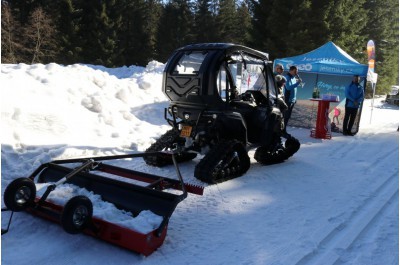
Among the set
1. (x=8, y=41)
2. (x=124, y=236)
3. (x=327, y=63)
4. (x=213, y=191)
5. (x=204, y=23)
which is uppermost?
(x=204, y=23)

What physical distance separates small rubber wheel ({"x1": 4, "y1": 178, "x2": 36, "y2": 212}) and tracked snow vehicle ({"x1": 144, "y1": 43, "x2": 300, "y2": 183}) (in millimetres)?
1939

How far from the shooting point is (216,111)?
18.8ft

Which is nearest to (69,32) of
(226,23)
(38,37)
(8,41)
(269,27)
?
(38,37)

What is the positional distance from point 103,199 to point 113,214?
1.65ft

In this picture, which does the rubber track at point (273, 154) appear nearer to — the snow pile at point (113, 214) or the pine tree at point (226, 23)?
the snow pile at point (113, 214)

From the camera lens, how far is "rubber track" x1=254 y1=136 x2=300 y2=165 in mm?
6977

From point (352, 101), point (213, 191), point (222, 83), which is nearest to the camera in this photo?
point (213, 191)

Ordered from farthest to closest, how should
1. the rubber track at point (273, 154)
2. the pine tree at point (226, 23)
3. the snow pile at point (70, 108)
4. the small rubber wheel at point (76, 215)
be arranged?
the pine tree at point (226, 23) → the snow pile at point (70, 108) → the rubber track at point (273, 154) → the small rubber wheel at point (76, 215)

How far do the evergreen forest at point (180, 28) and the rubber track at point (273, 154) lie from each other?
709 inches

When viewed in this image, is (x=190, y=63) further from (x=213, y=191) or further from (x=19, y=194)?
(x=19, y=194)

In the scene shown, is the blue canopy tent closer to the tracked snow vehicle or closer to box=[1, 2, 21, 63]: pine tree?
the tracked snow vehicle

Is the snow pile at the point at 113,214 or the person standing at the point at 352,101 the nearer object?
the snow pile at the point at 113,214

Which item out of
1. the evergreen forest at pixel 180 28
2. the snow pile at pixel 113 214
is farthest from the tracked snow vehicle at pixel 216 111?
the evergreen forest at pixel 180 28

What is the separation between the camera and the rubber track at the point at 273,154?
6977 mm
